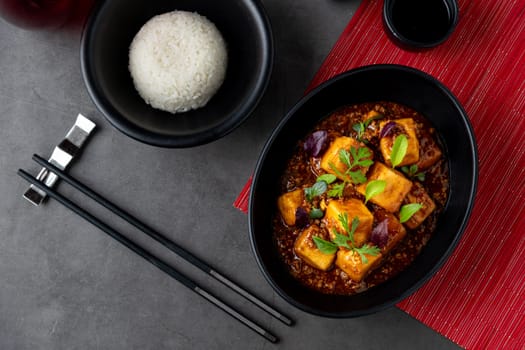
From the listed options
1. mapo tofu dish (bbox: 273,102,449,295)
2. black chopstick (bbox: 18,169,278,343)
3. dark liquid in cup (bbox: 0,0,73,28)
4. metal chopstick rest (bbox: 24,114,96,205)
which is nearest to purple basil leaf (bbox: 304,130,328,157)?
mapo tofu dish (bbox: 273,102,449,295)

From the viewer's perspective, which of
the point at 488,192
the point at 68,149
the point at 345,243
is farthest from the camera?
the point at 68,149

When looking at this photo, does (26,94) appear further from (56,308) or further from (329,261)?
(329,261)

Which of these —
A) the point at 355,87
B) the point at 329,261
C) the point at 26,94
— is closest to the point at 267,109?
the point at 355,87

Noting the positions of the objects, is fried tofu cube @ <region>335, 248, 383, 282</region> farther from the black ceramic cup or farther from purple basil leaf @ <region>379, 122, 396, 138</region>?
the black ceramic cup

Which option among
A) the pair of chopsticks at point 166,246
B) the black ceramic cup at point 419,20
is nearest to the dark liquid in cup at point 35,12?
the pair of chopsticks at point 166,246

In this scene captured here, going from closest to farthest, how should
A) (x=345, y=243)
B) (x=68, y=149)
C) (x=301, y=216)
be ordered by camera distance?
(x=345, y=243) < (x=301, y=216) < (x=68, y=149)

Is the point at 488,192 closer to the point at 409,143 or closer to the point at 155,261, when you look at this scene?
the point at 409,143

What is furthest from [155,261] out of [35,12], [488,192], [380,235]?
[488,192]
